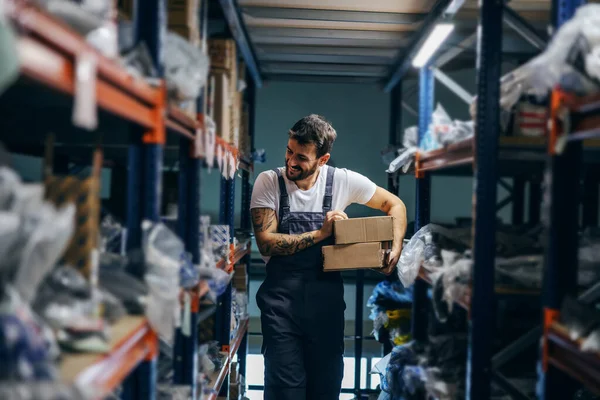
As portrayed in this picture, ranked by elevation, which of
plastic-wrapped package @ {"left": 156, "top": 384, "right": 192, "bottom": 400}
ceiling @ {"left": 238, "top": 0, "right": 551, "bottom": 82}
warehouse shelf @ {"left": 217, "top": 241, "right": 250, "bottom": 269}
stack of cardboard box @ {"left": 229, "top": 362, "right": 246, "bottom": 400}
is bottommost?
stack of cardboard box @ {"left": 229, "top": 362, "right": 246, "bottom": 400}

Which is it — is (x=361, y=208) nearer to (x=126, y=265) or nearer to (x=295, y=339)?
(x=295, y=339)

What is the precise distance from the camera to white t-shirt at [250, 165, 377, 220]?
360cm

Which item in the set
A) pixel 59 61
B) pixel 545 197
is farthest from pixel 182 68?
pixel 545 197

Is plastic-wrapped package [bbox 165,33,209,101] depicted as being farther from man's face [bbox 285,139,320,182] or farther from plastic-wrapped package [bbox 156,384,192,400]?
man's face [bbox 285,139,320,182]

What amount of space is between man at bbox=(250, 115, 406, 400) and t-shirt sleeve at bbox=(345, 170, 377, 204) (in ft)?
0.68

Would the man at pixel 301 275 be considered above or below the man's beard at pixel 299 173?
below

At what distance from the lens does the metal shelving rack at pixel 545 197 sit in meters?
1.82

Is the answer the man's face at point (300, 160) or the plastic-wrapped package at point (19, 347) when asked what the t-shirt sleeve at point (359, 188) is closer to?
the man's face at point (300, 160)

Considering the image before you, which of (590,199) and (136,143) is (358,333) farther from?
(136,143)

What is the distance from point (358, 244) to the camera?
338cm

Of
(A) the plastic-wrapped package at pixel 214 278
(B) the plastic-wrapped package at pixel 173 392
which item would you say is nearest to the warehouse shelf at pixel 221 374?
(B) the plastic-wrapped package at pixel 173 392

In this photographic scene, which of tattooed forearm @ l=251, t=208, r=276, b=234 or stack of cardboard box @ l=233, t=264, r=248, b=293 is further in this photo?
stack of cardboard box @ l=233, t=264, r=248, b=293

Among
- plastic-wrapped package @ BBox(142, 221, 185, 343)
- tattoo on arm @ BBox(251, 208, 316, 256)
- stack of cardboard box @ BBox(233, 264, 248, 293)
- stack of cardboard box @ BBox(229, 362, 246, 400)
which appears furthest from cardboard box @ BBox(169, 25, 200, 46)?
stack of cardboard box @ BBox(229, 362, 246, 400)

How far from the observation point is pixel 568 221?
6.41 ft
